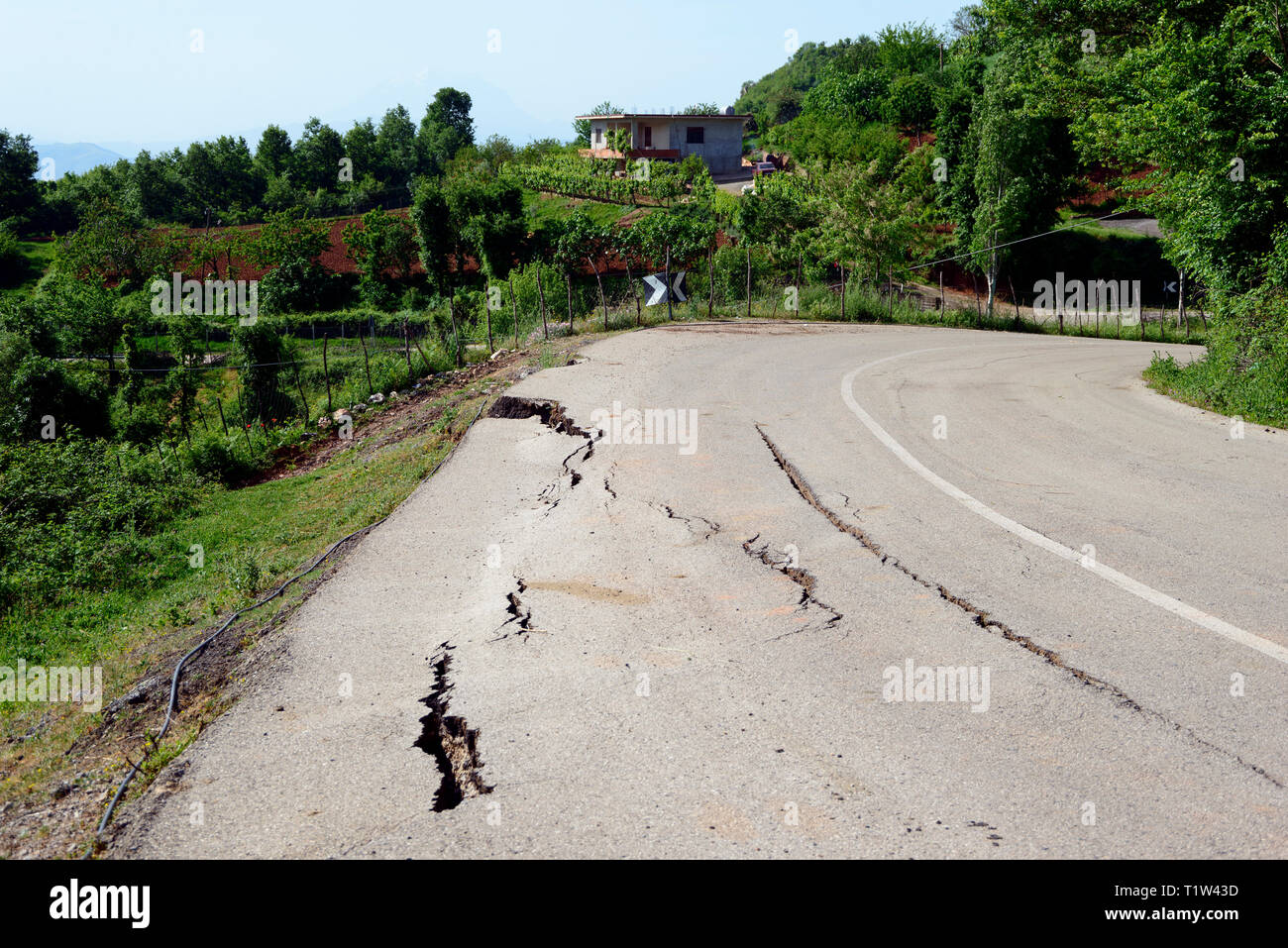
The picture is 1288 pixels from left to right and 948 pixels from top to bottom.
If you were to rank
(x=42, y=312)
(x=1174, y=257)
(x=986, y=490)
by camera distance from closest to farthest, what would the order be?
1. (x=986, y=490)
2. (x=1174, y=257)
3. (x=42, y=312)

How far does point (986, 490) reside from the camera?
8961 millimetres

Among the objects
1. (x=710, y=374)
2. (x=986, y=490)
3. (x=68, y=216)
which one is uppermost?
(x=68, y=216)

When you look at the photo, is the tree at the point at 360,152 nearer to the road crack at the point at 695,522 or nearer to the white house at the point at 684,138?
the white house at the point at 684,138

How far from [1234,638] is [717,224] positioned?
44.9 metres

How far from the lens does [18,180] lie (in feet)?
260

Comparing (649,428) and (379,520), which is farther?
(649,428)

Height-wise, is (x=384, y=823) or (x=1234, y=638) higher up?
(x=1234, y=638)

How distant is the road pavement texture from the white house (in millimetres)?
66967

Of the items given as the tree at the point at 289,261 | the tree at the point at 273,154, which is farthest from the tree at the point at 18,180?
the tree at the point at 289,261

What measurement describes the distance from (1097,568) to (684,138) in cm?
7188

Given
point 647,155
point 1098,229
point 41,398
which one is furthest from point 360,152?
point 41,398

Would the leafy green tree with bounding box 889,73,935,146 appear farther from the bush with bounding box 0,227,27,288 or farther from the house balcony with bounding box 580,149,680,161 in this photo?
the bush with bounding box 0,227,27,288
